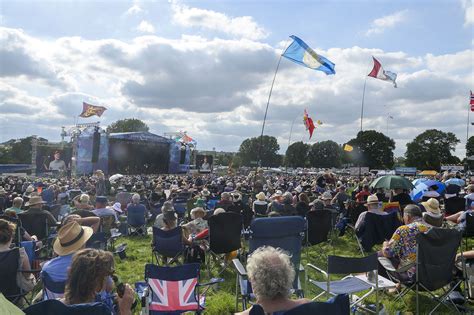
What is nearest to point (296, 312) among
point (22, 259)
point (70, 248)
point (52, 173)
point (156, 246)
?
point (70, 248)

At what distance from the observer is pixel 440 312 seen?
455 centimetres

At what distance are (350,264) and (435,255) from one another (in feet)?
3.95

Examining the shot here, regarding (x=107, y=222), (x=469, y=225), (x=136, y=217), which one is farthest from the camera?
(x=136, y=217)

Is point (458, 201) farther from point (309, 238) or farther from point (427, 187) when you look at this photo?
point (309, 238)

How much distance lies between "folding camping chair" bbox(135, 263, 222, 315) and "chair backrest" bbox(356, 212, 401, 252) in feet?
13.2

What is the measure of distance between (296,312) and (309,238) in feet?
17.1

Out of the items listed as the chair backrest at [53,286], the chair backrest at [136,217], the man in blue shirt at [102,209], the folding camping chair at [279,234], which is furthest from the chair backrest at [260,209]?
the chair backrest at [53,286]

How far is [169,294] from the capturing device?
3.66 metres

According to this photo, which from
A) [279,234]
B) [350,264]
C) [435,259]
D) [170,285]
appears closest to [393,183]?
[435,259]

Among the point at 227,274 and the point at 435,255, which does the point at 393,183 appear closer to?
the point at 227,274

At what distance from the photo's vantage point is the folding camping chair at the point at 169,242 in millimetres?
6086

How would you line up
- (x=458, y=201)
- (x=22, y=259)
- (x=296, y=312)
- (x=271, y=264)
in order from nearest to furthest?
(x=296, y=312) → (x=271, y=264) → (x=22, y=259) → (x=458, y=201)

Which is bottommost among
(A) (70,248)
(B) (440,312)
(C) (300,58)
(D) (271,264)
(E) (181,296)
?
(B) (440,312)

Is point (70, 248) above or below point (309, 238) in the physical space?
above
